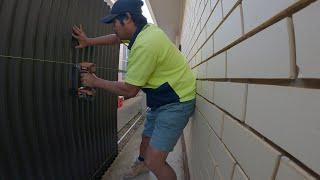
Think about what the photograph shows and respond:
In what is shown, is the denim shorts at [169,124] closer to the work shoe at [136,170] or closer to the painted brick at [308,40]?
the work shoe at [136,170]

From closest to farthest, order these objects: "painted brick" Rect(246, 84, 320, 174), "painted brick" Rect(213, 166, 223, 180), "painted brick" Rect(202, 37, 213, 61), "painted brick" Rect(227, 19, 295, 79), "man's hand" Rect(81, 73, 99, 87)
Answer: "painted brick" Rect(246, 84, 320, 174)
"painted brick" Rect(227, 19, 295, 79)
"painted brick" Rect(213, 166, 223, 180)
"painted brick" Rect(202, 37, 213, 61)
"man's hand" Rect(81, 73, 99, 87)

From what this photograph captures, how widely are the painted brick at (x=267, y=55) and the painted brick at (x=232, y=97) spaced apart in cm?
5

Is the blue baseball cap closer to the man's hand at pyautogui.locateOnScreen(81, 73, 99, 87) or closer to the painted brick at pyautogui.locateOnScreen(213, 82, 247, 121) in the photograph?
the man's hand at pyautogui.locateOnScreen(81, 73, 99, 87)

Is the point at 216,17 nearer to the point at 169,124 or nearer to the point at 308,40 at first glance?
the point at 169,124

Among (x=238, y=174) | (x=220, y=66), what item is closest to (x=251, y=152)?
(x=238, y=174)

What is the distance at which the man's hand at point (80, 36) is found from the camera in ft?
7.25

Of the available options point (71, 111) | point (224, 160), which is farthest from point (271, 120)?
point (71, 111)

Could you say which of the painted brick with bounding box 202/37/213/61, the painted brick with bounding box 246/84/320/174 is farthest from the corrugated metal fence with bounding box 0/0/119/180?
the painted brick with bounding box 246/84/320/174

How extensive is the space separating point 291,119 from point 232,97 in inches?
21.6

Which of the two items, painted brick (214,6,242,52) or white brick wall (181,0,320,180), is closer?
white brick wall (181,0,320,180)

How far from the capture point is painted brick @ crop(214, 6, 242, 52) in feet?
3.74

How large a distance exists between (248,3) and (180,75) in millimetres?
1278

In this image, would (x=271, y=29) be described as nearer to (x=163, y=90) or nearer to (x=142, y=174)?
(x=163, y=90)

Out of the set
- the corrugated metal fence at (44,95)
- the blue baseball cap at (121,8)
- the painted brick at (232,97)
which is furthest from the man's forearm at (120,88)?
the painted brick at (232,97)
